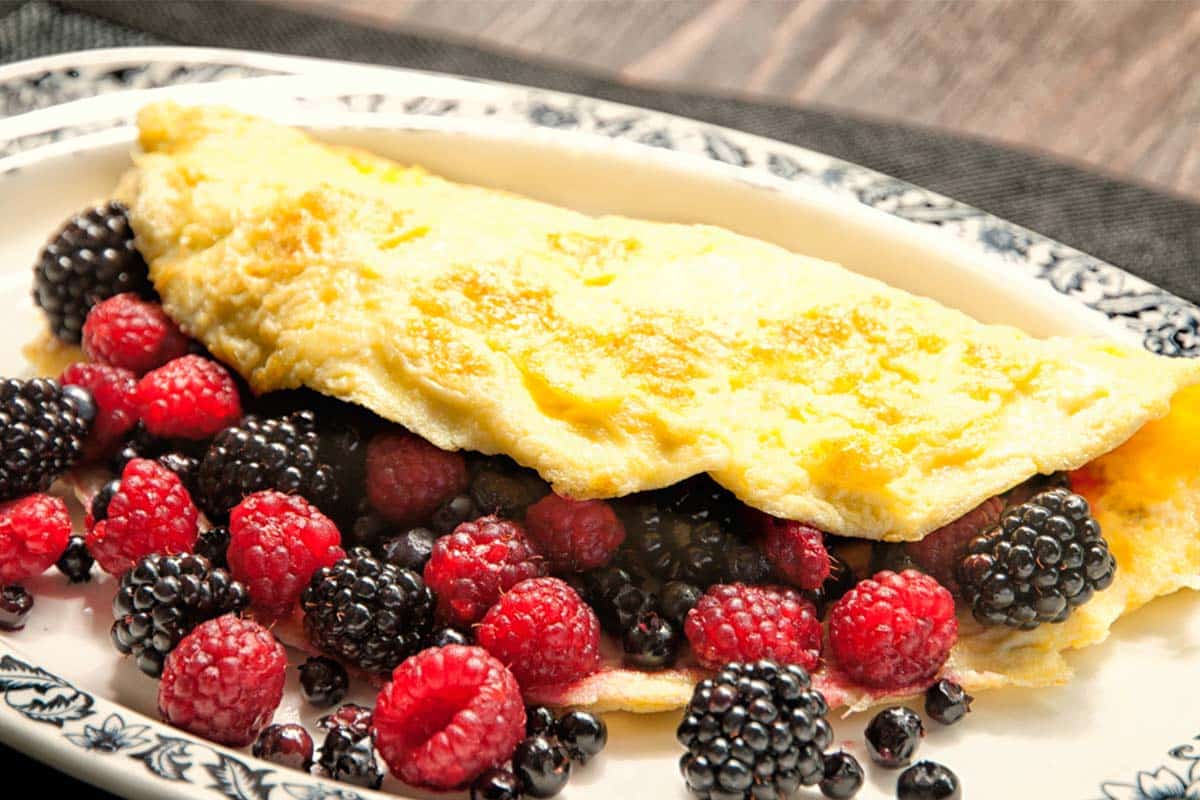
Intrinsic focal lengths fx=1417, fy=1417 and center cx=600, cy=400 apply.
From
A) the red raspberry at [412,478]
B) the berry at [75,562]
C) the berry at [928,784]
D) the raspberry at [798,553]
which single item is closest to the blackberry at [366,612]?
the red raspberry at [412,478]

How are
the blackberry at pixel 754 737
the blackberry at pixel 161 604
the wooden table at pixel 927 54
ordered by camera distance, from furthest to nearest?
the wooden table at pixel 927 54
the blackberry at pixel 161 604
the blackberry at pixel 754 737

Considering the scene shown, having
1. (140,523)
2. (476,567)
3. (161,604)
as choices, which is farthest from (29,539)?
(476,567)

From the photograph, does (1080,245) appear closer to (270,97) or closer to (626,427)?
(626,427)

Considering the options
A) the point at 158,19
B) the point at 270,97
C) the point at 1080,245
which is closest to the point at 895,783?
the point at 1080,245

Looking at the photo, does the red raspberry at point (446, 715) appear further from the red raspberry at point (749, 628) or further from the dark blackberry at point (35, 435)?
the dark blackberry at point (35, 435)

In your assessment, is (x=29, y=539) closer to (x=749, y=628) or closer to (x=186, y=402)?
(x=186, y=402)

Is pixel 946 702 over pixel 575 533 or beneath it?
beneath
